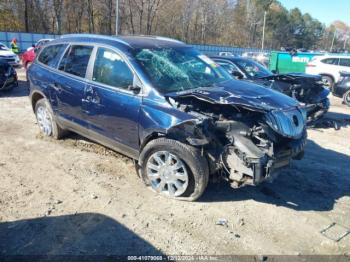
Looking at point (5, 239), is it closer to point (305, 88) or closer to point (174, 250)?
point (174, 250)

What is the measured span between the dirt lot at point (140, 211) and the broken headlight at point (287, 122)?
2.97 ft

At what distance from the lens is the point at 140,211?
3.94 metres

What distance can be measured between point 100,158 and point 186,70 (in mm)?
2004

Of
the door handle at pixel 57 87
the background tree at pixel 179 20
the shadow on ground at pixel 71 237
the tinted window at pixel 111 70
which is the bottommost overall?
the shadow on ground at pixel 71 237

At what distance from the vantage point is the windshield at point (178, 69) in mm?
4367

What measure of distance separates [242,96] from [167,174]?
1.36 metres

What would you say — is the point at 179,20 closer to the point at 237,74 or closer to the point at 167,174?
the point at 237,74

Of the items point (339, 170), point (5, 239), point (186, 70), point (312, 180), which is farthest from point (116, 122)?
point (339, 170)

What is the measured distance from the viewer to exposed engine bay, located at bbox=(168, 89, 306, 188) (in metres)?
3.76

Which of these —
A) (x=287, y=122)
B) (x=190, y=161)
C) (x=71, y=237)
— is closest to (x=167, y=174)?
(x=190, y=161)

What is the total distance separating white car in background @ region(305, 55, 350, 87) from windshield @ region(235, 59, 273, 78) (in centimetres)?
791

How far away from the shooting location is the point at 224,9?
212ft

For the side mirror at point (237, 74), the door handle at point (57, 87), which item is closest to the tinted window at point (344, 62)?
the side mirror at point (237, 74)

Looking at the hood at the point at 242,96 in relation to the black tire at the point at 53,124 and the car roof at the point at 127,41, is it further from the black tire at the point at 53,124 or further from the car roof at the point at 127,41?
the black tire at the point at 53,124
